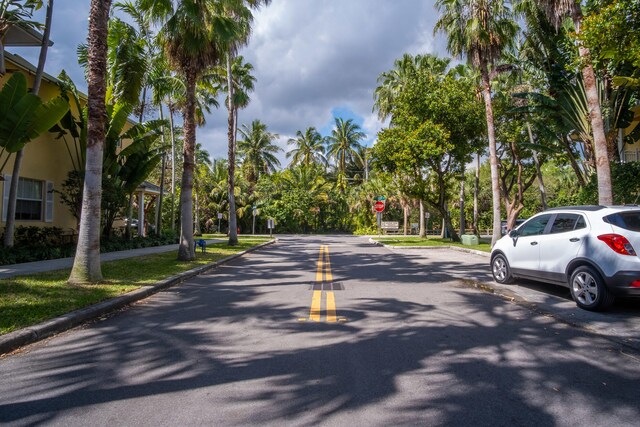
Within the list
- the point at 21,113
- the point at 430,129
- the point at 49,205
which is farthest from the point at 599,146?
the point at 49,205

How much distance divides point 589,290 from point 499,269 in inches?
122

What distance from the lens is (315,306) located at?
7789mm

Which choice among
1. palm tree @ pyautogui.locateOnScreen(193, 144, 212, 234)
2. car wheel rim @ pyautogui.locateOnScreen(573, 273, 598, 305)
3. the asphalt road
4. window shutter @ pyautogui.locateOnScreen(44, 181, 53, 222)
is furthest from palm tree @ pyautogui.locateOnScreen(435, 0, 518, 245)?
palm tree @ pyautogui.locateOnScreen(193, 144, 212, 234)

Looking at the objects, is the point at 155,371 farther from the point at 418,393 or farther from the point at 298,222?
the point at 298,222

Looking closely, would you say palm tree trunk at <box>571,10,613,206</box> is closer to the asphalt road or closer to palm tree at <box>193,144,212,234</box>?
the asphalt road

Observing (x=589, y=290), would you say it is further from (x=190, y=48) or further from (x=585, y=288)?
(x=190, y=48)

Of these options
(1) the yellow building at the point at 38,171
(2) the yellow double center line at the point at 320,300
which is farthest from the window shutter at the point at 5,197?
(2) the yellow double center line at the point at 320,300

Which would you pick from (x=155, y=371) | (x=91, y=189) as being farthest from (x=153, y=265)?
(x=155, y=371)

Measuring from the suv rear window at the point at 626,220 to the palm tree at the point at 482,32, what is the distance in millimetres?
14729

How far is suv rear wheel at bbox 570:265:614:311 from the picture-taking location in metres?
6.77

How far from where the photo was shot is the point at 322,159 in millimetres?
57531

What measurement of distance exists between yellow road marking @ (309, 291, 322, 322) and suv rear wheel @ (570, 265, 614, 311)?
441 cm

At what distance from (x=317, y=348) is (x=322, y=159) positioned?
5297 centimetres

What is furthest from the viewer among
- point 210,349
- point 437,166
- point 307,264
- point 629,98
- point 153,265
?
point 437,166
